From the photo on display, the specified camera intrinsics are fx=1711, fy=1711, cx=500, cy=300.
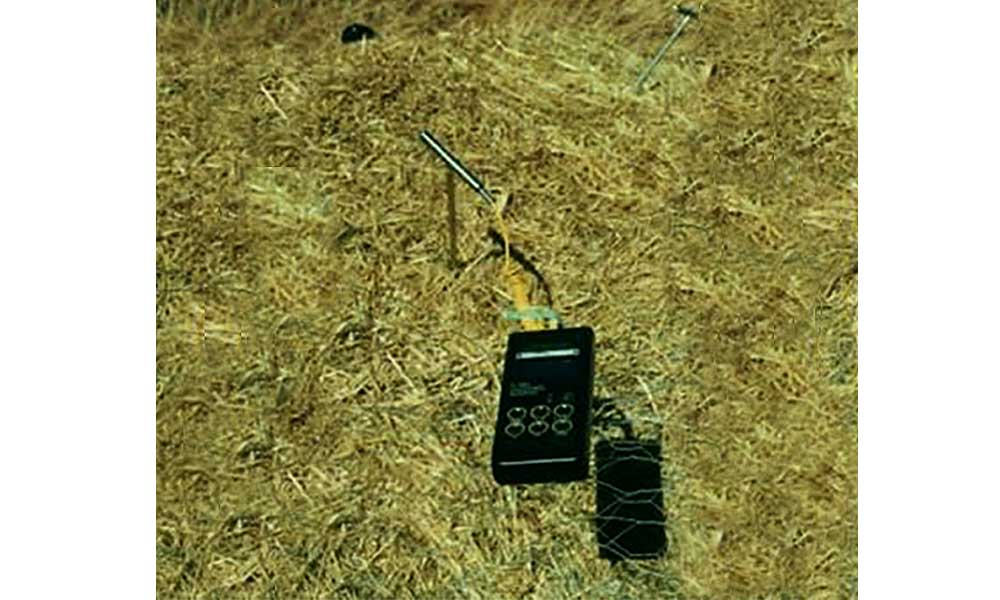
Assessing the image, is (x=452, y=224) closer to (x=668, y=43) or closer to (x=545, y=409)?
(x=668, y=43)

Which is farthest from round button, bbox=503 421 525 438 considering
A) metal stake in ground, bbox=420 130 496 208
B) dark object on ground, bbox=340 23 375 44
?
dark object on ground, bbox=340 23 375 44

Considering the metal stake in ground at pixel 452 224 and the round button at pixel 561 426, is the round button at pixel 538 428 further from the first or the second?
the metal stake in ground at pixel 452 224

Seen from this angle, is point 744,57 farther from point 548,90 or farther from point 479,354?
point 479,354

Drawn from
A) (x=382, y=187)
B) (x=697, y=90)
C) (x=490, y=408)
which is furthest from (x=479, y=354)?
(x=697, y=90)

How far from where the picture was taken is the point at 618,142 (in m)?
1.94

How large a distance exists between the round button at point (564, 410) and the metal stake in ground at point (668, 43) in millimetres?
507

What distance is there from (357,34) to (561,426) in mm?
679

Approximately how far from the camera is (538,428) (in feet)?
5.11

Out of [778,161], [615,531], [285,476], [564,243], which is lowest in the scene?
[285,476]

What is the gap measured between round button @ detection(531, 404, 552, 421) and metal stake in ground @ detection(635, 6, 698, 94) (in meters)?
0.51

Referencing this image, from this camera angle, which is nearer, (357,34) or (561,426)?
(561,426)

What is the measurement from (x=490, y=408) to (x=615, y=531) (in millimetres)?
193

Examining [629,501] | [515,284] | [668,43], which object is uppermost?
[668,43]

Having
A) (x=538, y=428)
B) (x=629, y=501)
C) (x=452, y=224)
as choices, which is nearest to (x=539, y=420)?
(x=538, y=428)
